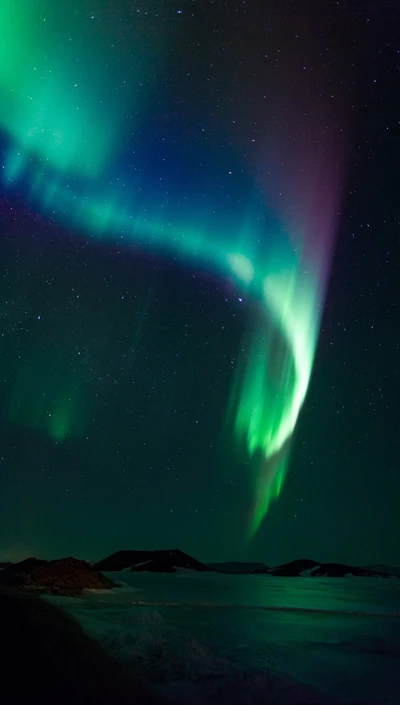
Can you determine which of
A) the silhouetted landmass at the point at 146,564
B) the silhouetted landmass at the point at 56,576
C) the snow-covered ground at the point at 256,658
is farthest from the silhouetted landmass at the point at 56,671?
the silhouetted landmass at the point at 146,564

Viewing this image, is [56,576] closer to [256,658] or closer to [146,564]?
[256,658]

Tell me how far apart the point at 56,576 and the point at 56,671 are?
45555 millimetres

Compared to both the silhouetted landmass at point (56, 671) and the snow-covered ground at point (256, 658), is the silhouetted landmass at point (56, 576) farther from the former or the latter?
the silhouetted landmass at point (56, 671)

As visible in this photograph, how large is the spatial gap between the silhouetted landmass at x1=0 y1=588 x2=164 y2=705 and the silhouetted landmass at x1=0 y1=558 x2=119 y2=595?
3620 cm

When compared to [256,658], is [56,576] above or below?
below

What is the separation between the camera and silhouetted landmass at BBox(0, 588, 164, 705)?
26.3 ft

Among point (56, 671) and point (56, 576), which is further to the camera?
point (56, 576)

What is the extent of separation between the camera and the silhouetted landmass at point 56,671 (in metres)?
8.03

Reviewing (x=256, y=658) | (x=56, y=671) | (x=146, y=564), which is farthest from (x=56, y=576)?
(x=146, y=564)

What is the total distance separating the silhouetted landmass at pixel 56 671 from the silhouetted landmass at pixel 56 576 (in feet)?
119

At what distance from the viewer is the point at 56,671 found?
912 centimetres

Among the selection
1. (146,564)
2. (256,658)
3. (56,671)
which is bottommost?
(146,564)

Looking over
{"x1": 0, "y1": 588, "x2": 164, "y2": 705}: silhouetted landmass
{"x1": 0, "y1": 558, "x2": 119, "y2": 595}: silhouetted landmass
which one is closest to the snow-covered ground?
{"x1": 0, "y1": 588, "x2": 164, "y2": 705}: silhouetted landmass

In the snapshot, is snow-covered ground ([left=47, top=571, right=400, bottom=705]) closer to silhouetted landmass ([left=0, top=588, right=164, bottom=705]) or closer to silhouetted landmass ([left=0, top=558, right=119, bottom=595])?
silhouetted landmass ([left=0, top=588, right=164, bottom=705])
